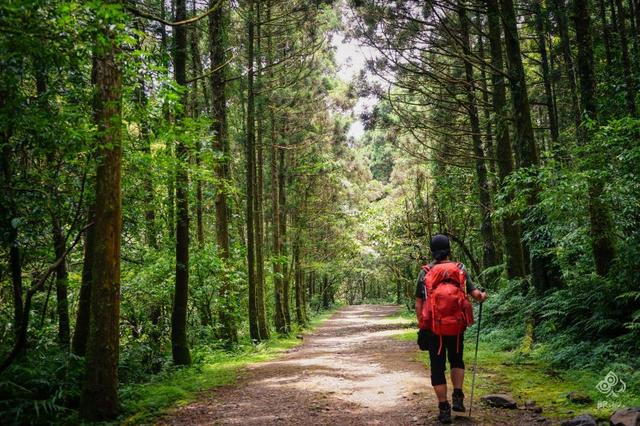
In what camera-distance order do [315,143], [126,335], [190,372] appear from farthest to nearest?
[315,143]
[126,335]
[190,372]

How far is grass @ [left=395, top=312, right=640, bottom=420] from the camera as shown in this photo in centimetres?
491

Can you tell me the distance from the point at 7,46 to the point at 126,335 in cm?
922

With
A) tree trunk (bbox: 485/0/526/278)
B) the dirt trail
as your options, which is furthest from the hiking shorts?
tree trunk (bbox: 485/0/526/278)

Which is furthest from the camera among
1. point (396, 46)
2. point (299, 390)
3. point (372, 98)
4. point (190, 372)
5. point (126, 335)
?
point (372, 98)

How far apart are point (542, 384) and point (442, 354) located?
2.42m

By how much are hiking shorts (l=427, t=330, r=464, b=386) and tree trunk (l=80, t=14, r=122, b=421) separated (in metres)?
4.03

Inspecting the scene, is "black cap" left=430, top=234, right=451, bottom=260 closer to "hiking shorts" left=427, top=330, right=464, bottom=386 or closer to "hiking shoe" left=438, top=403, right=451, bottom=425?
"hiking shorts" left=427, top=330, right=464, bottom=386

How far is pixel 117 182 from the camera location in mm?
6020

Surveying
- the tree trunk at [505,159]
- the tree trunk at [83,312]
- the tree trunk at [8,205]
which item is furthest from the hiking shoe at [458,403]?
the tree trunk at [505,159]

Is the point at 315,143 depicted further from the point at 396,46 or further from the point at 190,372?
the point at 190,372

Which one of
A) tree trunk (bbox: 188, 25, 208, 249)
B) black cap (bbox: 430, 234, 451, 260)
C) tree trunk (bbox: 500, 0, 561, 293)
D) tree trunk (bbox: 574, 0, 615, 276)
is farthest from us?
tree trunk (bbox: 188, 25, 208, 249)

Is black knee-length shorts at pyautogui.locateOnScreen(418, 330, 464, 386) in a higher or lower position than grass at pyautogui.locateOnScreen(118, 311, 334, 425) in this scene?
higher

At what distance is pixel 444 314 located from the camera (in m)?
4.79

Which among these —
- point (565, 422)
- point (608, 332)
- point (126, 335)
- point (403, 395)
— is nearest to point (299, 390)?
point (403, 395)
